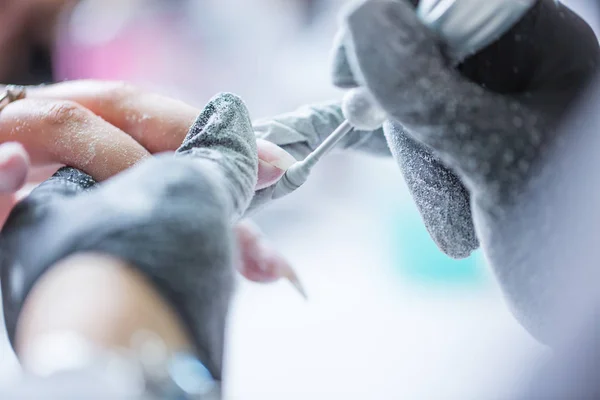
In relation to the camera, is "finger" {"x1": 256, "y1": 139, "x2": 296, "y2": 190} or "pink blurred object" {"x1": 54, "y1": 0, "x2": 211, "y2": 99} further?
"pink blurred object" {"x1": 54, "y1": 0, "x2": 211, "y2": 99}

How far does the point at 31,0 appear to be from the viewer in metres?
0.98

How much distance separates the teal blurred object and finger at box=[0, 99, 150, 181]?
37 centimetres

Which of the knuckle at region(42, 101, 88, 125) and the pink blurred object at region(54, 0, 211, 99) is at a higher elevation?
the knuckle at region(42, 101, 88, 125)

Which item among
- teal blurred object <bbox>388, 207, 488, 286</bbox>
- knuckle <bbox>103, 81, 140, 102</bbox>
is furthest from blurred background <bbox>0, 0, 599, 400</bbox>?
knuckle <bbox>103, 81, 140, 102</bbox>

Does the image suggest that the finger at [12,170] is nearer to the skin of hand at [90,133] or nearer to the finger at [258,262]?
the skin of hand at [90,133]

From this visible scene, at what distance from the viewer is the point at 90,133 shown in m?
0.42

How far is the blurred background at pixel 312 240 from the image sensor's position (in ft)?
1.74

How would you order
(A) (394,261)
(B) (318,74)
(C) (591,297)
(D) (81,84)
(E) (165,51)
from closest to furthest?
(C) (591,297)
(D) (81,84)
(A) (394,261)
(B) (318,74)
(E) (165,51)

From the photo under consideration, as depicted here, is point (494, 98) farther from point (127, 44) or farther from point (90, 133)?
point (127, 44)

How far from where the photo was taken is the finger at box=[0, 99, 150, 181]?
408 mm

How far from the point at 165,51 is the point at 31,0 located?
0.25m

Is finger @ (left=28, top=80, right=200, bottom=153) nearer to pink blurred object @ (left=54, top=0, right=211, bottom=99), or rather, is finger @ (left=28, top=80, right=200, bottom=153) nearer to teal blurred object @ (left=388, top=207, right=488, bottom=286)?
teal blurred object @ (left=388, top=207, right=488, bottom=286)

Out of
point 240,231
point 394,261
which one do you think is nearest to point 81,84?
point 240,231

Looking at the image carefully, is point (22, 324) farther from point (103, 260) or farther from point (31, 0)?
point (31, 0)
